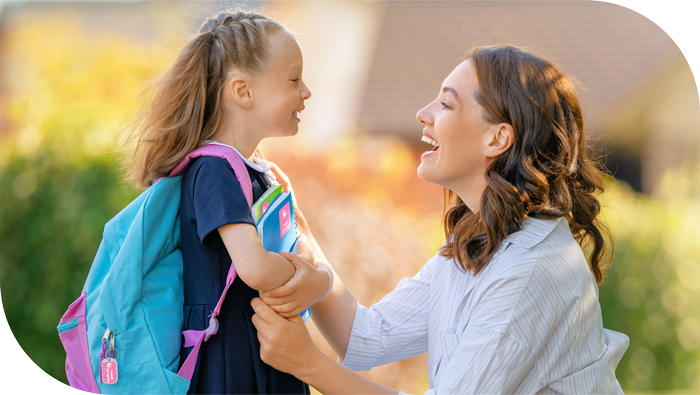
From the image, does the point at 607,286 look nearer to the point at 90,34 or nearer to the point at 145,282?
the point at 145,282

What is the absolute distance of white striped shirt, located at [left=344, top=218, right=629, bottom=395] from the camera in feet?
5.28

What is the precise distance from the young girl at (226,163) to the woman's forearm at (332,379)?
0.10 meters

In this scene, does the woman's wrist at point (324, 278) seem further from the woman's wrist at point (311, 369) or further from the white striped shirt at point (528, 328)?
→ the white striped shirt at point (528, 328)

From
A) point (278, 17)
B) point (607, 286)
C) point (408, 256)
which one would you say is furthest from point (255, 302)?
point (607, 286)

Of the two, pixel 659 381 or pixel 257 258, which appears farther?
pixel 659 381

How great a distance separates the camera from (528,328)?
163cm

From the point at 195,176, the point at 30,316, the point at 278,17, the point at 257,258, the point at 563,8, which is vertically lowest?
the point at 30,316

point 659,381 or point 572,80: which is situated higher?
point 572,80

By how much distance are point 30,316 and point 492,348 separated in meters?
3.82

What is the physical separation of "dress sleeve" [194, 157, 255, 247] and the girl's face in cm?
25

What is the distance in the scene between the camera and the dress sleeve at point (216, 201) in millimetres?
1538

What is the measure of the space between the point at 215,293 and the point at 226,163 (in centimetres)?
41

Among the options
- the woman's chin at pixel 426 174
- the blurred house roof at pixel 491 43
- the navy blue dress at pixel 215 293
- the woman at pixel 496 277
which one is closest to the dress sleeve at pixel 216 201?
the navy blue dress at pixel 215 293

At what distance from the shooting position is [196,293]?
167 cm
